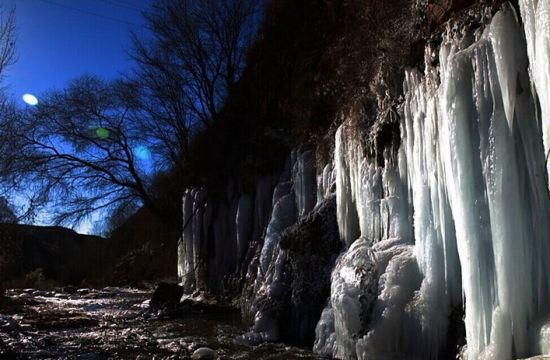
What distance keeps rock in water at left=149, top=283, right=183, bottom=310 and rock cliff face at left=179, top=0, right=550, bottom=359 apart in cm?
317

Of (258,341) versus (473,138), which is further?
(258,341)

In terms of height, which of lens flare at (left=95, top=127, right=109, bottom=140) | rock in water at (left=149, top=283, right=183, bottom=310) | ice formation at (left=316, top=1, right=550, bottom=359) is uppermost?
lens flare at (left=95, top=127, right=109, bottom=140)

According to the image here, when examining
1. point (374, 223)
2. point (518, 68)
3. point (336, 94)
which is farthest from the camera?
point (336, 94)

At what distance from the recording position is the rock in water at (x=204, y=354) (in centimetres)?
638

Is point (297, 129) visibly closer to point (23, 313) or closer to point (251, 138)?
point (251, 138)

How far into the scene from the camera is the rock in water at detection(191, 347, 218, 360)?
6.38m

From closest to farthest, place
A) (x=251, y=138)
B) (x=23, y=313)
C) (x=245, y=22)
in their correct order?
(x=23, y=313), (x=251, y=138), (x=245, y=22)

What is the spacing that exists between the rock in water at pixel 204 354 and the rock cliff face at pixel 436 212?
1.31 metres

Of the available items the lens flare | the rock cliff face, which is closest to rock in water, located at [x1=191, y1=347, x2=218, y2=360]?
the rock cliff face

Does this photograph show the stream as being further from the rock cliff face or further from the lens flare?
the lens flare

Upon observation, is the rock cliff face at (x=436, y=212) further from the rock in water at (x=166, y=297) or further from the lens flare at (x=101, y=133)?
the lens flare at (x=101, y=133)

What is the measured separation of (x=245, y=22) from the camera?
52.1ft

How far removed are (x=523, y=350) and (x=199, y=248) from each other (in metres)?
11.8

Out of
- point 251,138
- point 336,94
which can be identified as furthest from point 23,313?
point 336,94
